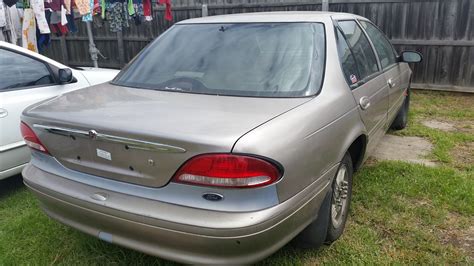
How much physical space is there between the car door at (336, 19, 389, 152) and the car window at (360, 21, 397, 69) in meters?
0.26

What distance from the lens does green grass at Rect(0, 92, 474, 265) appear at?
107 inches

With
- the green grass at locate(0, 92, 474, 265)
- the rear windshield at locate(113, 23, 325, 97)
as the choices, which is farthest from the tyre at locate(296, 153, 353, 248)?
the rear windshield at locate(113, 23, 325, 97)

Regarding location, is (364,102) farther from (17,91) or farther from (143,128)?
(17,91)

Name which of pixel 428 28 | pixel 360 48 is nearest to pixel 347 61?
pixel 360 48

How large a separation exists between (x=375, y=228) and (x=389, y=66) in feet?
6.05

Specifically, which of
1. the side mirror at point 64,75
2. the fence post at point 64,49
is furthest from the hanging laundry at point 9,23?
the fence post at point 64,49

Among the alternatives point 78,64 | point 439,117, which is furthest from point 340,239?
point 78,64

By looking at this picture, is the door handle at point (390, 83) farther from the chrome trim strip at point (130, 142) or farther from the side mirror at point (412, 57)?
the chrome trim strip at point (130, 142)

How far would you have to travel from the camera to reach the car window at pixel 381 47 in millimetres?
3955

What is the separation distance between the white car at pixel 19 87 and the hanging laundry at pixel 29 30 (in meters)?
3.28

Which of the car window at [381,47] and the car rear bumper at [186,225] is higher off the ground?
the car window at [381,47]

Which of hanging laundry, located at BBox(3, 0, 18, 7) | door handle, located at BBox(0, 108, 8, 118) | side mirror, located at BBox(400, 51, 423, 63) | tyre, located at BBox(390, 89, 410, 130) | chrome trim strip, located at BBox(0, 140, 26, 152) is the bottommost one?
tyre, located at BBox(390, 89, 410, 130)

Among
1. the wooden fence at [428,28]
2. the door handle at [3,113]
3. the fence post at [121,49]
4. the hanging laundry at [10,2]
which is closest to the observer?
the door handle at [3,113]

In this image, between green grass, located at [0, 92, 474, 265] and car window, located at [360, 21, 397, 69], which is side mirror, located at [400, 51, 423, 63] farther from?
green grass, located at [0, 92, 474, 265]
